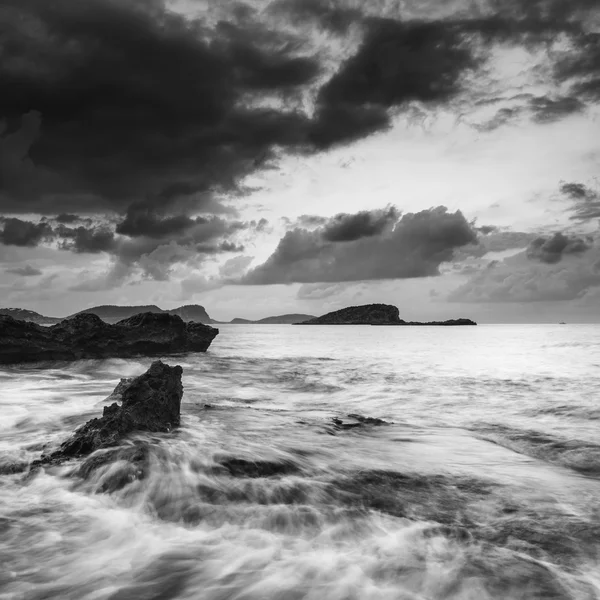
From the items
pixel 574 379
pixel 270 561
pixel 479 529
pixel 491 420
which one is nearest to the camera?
pixel 270 561

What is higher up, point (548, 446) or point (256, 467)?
point (256, 467)

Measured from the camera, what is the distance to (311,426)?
1045cm

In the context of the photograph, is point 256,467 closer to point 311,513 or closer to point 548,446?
point 311,513

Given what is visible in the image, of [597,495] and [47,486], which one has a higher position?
[47,486]

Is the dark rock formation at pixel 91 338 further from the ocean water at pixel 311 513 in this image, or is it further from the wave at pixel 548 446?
the wave at pixel 548 446

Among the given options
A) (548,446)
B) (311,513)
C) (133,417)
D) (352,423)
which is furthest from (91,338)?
(548,446)

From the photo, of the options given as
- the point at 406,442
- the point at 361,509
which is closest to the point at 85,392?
the point at 406,442

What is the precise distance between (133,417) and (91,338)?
20.8 m

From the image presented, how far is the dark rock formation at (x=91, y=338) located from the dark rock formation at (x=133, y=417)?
57.3ft

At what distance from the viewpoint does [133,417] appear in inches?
324

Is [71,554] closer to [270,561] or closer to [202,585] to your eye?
[202,585]

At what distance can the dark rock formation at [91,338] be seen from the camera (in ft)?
75.6

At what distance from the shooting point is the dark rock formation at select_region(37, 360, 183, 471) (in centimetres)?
713

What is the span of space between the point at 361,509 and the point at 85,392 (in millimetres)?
13392
